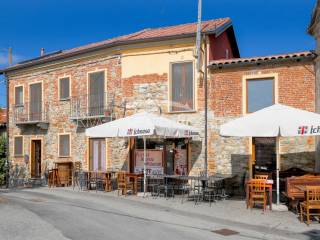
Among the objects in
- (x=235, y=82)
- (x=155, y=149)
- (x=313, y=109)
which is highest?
(x=235, y=82)

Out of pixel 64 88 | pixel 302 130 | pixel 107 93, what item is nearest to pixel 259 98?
pixel 302 130

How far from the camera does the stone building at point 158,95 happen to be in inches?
549

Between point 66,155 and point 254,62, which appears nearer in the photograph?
point 254,62

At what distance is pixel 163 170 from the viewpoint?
51.5ft

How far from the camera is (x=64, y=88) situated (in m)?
19.8

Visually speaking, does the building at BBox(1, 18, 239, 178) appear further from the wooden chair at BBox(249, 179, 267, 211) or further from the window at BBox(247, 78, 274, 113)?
the wooden chair at BBox(249, 179, 267, 211)


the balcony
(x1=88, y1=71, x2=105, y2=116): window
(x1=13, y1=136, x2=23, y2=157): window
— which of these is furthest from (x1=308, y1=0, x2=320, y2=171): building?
(x1=13, y1=136, x2=23, y2=157): window

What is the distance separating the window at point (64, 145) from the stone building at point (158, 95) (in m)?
0.05

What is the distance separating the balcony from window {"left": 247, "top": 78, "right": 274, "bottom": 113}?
10500 millimetres

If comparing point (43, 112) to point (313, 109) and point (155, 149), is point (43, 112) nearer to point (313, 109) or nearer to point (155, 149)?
point (155, 149)

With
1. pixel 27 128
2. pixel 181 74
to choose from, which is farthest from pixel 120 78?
pixel 27 128

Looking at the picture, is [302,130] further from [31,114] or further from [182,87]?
[31,114]

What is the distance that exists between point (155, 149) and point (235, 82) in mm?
3952

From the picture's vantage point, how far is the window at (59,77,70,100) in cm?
1956
